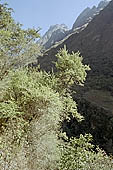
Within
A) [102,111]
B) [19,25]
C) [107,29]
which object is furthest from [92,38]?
[19,25]

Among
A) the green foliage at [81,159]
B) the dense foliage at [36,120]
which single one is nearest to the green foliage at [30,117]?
the dense foliage at [36,120]

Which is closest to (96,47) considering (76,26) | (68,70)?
(68,70)

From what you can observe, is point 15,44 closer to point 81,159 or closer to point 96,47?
point 81,159

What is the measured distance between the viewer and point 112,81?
19.1 metres

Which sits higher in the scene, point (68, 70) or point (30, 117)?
point (68, 70)

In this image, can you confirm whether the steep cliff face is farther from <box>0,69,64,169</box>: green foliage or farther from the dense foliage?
<box>0,69,64,169</box>: green foliage

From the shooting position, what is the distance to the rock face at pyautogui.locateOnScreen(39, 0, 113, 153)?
428 inches

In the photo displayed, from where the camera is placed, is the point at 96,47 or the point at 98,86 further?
the point at 96,47

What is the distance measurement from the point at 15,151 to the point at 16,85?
172 cm

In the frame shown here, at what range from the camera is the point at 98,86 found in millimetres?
18391

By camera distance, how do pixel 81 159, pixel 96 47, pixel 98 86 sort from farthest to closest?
1. pixel 96 47
2. pixel 98 86
3. pixel 81 159

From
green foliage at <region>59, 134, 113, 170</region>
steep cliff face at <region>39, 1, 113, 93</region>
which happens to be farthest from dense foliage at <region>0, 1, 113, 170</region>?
steep cliff face at <region>39, 1, 113, 93</region>

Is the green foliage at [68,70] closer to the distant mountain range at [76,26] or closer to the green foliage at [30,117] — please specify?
the green foliage at [30,117]

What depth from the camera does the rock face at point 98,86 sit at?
10875mm
